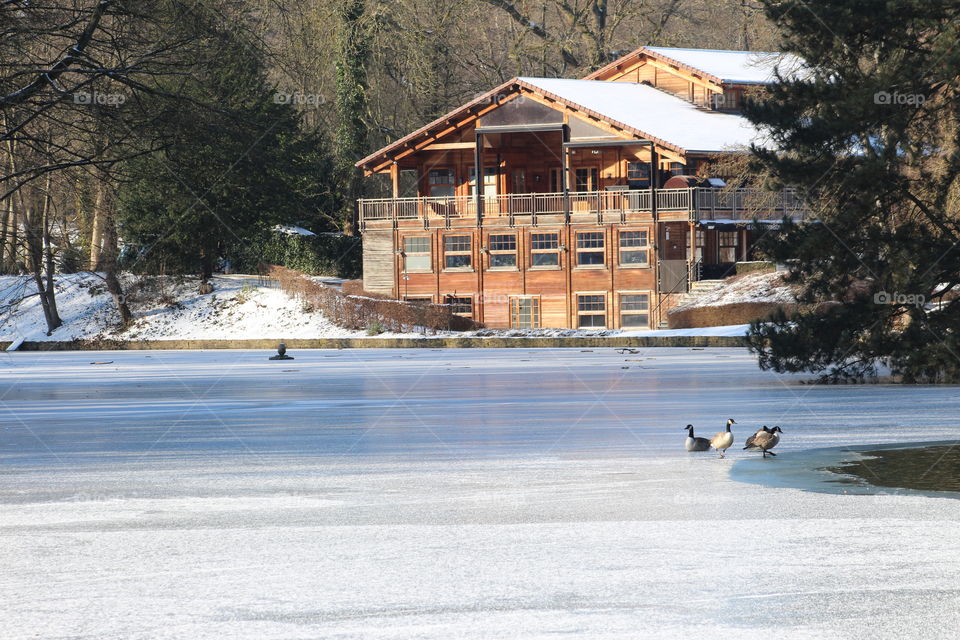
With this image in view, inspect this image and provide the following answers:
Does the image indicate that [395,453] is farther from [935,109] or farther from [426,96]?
[426,96]

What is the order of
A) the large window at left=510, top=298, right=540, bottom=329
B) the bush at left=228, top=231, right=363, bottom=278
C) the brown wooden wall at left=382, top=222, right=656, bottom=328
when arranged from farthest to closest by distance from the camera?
the bush at left=228, top=231, right=363, bottom=278, the large window at left=510, top=298, right=540, bottom=329, the brown wooden wall at left=382, top=222, right=656, bottom=328

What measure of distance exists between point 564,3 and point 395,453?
57829mm

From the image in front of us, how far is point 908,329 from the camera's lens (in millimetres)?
22500

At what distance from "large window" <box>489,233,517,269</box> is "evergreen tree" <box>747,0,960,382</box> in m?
29.8

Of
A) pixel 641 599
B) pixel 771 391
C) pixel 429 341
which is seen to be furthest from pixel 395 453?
pixel 429 341

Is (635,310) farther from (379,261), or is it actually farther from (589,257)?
(379,261)

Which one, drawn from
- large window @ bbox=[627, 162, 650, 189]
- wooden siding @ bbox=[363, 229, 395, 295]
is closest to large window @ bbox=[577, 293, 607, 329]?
large window @ bbox=[627, 162, 650, 189]

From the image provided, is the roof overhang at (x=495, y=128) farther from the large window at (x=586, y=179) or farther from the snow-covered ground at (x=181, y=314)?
the snow-covered ground at (x=181, y=314)

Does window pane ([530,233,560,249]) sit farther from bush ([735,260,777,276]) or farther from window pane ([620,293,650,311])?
bush ([735,260,777,276])

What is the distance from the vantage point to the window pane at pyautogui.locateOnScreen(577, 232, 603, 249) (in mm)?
51812

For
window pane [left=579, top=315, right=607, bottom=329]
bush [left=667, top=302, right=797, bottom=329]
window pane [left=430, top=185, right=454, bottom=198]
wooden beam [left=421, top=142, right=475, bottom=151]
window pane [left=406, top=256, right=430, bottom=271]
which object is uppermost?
wooden beam [left=421, top=142, right=475, bottom=151]

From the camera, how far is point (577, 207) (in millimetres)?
54500

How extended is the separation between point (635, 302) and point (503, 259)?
19.5 feet

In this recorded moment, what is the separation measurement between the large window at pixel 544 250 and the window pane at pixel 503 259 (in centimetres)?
77
